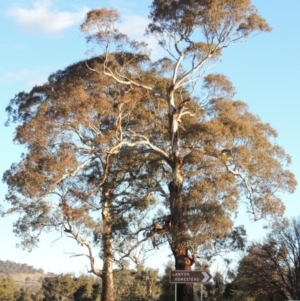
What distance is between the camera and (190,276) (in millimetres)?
A: 15734

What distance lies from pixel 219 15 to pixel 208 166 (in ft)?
17.6

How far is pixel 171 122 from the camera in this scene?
945 inches

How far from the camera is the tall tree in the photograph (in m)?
35.1

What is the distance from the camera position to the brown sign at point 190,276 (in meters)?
15.6

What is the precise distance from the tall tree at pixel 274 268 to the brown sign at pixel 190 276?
19809 mm

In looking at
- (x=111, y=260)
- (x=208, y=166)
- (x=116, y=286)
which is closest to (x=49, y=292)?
(x=116, y=286)

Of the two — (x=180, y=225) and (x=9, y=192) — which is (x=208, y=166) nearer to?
(x=180, y=225)

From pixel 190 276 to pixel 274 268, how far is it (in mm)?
21228

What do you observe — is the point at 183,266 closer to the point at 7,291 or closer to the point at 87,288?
the point at 87,288

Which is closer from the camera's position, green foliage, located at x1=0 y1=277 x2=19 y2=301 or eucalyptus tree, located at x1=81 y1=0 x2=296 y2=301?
eucalyptus tree, located at x1=81 y1=0 x2=296 y2=301

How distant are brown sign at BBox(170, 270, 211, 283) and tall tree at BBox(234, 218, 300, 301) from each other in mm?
19809

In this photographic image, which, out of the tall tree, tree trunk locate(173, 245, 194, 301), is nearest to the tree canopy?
tree trunk locate(173, 245, 194, 301)

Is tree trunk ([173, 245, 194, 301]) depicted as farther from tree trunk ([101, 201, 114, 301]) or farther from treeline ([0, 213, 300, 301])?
treeline ([0, 213, 300, 301])

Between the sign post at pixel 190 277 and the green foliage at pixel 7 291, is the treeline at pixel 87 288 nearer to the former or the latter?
the green foliage at pixel 7 291
